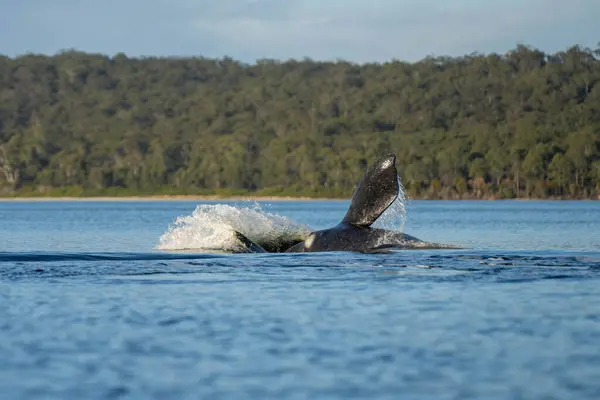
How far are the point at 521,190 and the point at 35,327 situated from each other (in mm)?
176733

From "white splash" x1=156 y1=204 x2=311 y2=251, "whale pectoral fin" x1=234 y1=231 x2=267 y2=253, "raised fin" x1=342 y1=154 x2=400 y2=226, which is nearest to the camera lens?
"raised fin" x1=342 y1=154 x2=400 y2=226

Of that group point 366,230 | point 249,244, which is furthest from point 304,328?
point 249,244

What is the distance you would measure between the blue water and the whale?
64 centimetres

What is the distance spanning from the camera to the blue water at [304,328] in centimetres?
1257

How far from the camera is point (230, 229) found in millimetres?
30219

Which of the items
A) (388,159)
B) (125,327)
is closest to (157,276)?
(388,159)

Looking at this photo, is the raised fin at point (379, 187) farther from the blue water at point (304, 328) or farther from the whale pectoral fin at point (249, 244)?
the whale pectoral fin at point (249, 244)

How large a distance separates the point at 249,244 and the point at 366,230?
4053mm

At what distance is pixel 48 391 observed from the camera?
40.2ft

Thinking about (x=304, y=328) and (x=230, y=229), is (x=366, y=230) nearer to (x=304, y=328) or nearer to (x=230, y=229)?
(x=230, y=229)

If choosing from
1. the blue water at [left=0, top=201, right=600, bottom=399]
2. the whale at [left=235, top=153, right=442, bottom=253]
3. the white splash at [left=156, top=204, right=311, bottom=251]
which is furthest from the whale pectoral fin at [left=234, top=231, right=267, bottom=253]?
the blue water at [left=0, top=201, right=600, bottom=399]

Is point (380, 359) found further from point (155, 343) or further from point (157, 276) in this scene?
point (157, 276)

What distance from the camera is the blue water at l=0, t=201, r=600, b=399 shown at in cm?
1257

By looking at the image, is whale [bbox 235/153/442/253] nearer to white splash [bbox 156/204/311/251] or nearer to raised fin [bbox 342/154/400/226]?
raised fin [bbox 342/154/400/226]
